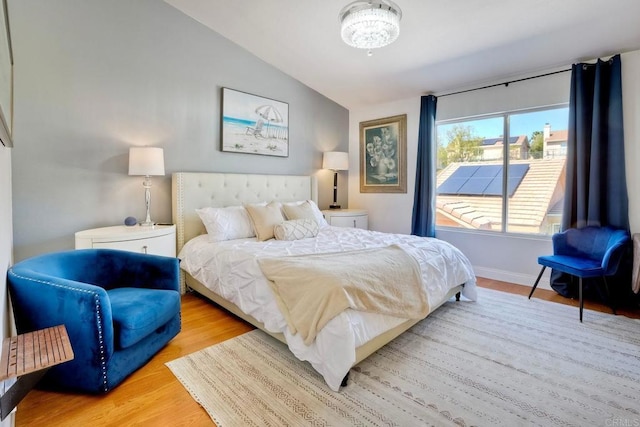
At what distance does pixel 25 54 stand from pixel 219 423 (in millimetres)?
3193

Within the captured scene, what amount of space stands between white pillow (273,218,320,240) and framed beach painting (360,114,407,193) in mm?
1972

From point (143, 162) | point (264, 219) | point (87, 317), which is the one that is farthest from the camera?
point (264, 219)

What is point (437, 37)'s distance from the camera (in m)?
3.18

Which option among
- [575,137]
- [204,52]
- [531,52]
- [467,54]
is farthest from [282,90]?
[575,137]

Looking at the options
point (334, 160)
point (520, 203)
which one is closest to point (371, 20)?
point (334, 160)

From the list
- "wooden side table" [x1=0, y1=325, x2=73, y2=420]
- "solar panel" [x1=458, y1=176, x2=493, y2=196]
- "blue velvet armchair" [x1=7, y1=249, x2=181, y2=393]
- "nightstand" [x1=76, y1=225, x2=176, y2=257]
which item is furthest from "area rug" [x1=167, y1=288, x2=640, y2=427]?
"solar panel" [x1=458, y1=176, x2=493, y2=196]

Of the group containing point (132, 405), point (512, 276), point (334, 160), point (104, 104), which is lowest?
point (132, 405)

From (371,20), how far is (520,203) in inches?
114

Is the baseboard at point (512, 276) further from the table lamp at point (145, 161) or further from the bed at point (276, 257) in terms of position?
the table lamp at point (145, 161)

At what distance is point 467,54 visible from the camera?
3.43 metres

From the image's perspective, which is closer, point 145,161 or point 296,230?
point 145,161

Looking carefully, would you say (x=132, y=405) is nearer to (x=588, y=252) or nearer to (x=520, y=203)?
(x=588, y=252)

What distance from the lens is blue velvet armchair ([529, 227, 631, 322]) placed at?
2.72m

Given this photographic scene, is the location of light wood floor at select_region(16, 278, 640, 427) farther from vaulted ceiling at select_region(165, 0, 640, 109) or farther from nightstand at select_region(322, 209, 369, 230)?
vaulted ceiling at select_region(165, 0, 640, 109)
